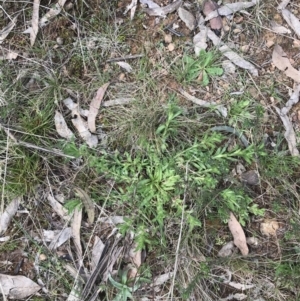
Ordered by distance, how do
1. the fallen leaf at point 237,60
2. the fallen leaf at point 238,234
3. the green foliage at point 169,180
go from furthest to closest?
the fallen leaf at point 237,60 < the fallen leaf at point 238,234 < the green foliage at point 169,180

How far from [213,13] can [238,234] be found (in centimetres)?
111

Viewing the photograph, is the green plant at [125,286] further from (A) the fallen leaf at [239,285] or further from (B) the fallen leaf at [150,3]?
(B) the fallen leaf at [150,3]

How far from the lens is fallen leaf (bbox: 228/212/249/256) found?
246 cm

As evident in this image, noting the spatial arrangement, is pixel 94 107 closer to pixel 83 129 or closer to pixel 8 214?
pixel 83 129

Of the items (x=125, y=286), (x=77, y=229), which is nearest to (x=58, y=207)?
(x=77, y=229)

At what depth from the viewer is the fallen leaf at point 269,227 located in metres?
2.47

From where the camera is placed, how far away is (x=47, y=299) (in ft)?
8.08

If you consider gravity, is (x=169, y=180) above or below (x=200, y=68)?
below

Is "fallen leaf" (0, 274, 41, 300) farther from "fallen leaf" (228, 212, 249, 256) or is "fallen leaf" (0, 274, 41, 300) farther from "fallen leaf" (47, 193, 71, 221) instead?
"fallen leaf" (228, 212, 249, 256)

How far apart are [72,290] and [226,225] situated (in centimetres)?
80

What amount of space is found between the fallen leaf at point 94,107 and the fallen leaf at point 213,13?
64cm

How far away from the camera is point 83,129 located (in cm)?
254

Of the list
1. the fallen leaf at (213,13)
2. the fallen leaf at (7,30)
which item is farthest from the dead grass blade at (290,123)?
the fallen leaf at (7,30)

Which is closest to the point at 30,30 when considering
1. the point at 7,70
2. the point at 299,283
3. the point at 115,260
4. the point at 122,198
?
the point at 7,70
